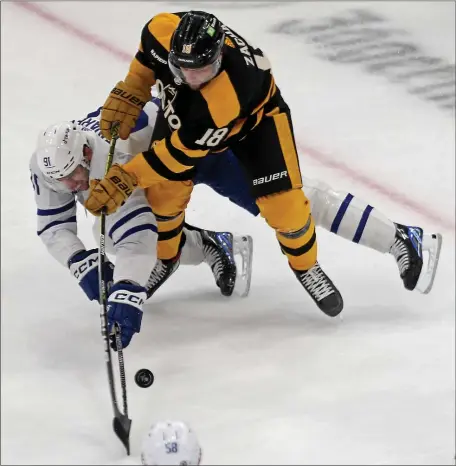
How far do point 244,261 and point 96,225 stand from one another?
0.66m

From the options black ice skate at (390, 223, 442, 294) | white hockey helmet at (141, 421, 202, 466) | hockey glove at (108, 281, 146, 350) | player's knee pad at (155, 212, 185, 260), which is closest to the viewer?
white hockey helmet at (141, 421, 202, 466)

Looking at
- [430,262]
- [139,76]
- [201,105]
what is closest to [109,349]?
[201,105]

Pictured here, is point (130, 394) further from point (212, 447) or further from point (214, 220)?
point (214, 220)

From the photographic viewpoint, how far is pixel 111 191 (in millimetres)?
2678

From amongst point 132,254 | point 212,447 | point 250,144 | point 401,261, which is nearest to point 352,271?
point 401,261

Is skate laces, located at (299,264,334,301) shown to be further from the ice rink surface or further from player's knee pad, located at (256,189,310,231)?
player's knee pad, located at (256,189,310,231)

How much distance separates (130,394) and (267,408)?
39 centimetres

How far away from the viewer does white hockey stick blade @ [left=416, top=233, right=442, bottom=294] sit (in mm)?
3273

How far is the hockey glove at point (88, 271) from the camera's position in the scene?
285 centimetres

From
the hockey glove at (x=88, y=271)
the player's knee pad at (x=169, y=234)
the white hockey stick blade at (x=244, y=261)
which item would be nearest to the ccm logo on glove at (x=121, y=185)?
the hockey glove at (x=88, y=271)

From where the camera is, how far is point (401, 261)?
3.24 metres

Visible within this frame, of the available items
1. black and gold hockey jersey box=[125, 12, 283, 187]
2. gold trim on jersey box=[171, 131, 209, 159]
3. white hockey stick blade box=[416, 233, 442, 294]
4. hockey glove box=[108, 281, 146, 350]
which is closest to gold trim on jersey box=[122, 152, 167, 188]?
black and gold hockey jersey box=[125, 12, 283, 187]

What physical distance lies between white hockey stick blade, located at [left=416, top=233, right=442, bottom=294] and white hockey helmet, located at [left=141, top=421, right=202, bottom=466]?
1.66m

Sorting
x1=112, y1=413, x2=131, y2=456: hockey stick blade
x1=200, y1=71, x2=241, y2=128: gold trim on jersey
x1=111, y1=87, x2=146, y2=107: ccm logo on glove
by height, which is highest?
x1=111, y1=87, x2=146, y2=107: ccm logo on glove
